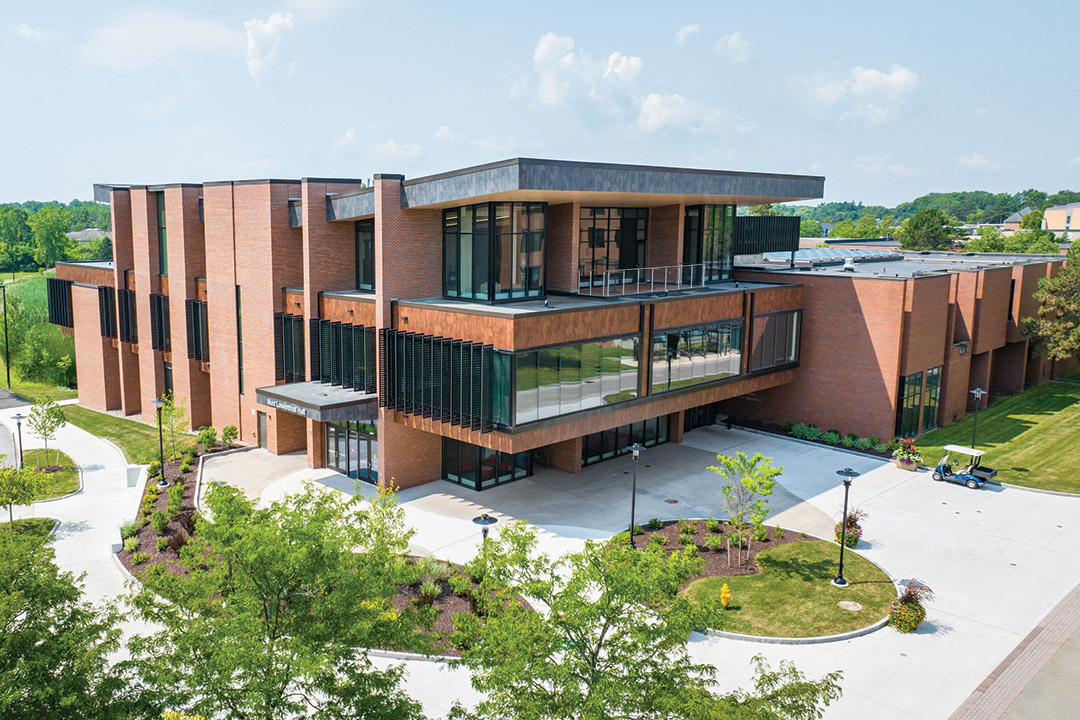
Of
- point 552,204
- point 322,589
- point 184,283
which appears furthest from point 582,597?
point 184,283

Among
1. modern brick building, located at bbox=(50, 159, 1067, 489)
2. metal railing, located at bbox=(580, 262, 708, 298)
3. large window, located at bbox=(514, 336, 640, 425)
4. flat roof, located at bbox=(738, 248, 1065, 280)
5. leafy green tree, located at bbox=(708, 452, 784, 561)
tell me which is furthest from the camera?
flat roof, located at bbox=(738, 248, 1065, 280)

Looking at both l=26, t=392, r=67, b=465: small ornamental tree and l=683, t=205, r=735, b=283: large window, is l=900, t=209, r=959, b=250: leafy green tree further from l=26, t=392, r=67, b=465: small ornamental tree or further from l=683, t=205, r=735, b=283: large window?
l=26, t=392, r=67, b=465: small ornamental tree

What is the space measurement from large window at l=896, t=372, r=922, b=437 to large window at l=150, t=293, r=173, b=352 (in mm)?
35205

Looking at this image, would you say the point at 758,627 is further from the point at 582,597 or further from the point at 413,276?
the point at 413,276

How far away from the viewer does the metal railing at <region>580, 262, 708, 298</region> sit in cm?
3312

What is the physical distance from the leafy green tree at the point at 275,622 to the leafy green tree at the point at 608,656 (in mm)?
1453

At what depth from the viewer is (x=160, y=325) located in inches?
1642

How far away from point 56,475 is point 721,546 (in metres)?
26.8

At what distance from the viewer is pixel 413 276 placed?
29797 millimetres

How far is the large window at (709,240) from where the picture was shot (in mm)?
37031

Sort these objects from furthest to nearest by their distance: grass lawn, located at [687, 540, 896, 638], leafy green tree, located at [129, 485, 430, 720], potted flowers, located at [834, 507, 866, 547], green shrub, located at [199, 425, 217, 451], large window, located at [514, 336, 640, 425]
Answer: green shrub, located at [199, 425, 217, 451], large window, located at [514, 336, 640, 425], potted flowers, located at [834, 507, 866, 547], grass lawn, located at [687, 540, 896, 638], leafy green tree, located at [129, 485, 430, 720]

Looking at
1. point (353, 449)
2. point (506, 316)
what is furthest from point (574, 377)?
point (353, 449)

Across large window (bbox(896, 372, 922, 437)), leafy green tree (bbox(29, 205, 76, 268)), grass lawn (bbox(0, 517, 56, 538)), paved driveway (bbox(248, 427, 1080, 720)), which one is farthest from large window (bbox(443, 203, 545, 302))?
leafy green tree (bbox(29, 205, 76, 268))

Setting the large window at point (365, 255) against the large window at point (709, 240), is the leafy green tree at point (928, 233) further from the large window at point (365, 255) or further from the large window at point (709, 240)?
the large window at point (365, 255)
